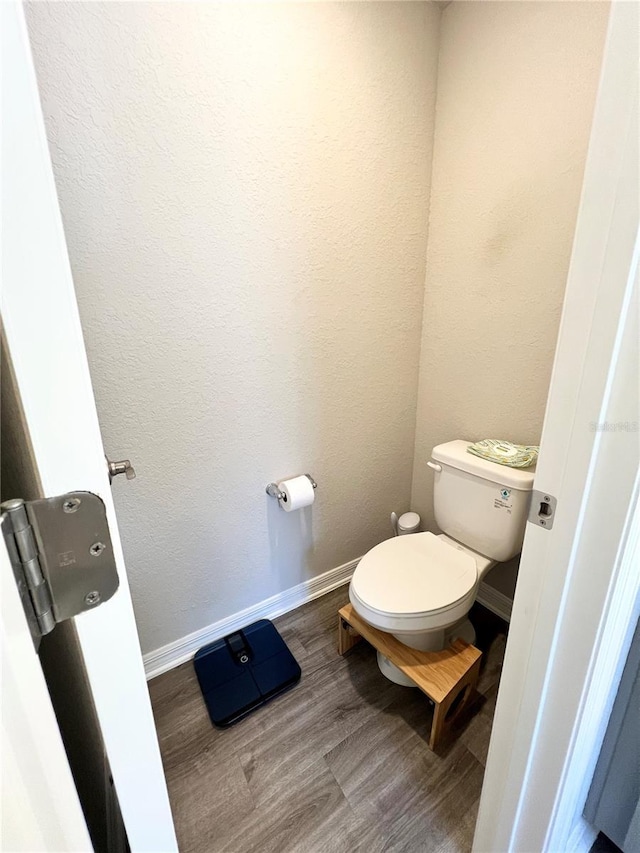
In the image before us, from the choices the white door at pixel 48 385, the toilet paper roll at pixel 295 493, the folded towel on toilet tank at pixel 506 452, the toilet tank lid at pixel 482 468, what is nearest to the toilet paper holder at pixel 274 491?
the toilet paper roll at pixel 295 493

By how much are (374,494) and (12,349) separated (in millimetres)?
1673

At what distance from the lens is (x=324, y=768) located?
114 centimetres

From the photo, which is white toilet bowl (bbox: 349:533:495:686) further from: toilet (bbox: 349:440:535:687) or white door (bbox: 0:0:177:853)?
white door (bbox: 0:0:177:853)

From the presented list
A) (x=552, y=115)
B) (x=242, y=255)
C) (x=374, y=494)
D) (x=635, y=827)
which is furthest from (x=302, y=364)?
(x=635, y=827)

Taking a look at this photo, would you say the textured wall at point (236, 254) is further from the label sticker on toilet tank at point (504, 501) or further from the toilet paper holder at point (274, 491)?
the label sticker on toilet tank at point (504, 501)

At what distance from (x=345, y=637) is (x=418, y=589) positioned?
1.39 feet

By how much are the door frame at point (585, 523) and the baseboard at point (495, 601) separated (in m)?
0.87

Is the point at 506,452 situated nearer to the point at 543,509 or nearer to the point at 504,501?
the point at 504,501

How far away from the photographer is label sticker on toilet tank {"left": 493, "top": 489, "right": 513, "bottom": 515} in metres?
1.29

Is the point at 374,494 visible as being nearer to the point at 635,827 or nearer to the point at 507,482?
the point at 507,482

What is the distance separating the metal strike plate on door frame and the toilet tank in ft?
2.39

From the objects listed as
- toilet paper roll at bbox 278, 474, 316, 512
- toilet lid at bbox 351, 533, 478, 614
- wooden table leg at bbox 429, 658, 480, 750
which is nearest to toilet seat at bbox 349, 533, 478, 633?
toilet lid at bbox 351, 533, 478, 614

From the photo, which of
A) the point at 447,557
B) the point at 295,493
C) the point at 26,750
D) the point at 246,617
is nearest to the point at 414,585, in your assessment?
the point at 447,557

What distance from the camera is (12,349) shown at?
0.25 meters
